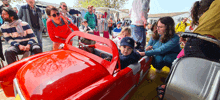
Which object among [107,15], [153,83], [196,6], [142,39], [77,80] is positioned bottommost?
[153,83]

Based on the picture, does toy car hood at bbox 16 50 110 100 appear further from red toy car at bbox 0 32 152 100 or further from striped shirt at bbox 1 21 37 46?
striped shirt at bbox 1 21 37 46

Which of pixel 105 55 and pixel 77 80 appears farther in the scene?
pixel 105 55

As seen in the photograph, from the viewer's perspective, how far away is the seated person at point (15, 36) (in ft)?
6.23

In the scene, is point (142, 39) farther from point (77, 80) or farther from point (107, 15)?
point (107, 15)

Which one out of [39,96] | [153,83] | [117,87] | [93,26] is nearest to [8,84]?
[39,96]

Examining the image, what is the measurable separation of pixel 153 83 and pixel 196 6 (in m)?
1.37

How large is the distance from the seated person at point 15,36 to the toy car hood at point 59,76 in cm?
123

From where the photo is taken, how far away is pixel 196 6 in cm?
129

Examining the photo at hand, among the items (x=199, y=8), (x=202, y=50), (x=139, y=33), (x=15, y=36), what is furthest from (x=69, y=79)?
(x=139, y=33)

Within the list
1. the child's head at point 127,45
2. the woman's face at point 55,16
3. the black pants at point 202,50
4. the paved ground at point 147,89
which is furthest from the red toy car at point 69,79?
the woman's face at point 55,16

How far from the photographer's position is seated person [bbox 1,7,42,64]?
1.90 m

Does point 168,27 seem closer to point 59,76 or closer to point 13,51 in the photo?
point 59,76

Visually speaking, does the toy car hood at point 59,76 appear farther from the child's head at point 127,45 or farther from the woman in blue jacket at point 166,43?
the woman in blue jacket at point 166,43

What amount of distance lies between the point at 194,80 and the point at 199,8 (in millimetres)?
892
